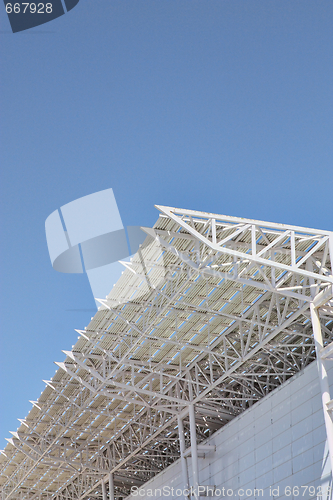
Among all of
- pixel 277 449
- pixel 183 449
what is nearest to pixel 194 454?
pixel 183 449

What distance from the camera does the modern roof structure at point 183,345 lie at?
2336cm

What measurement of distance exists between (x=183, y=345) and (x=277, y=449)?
23.9ft

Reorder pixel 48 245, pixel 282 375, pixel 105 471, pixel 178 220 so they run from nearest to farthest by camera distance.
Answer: pixel 48 245 < pixel 178 220 < pixel 282 375 < pixel 105 471

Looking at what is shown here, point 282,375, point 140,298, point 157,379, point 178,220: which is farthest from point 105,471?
point 178,220

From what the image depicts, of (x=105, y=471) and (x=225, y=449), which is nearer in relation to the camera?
(x=225, y=449)

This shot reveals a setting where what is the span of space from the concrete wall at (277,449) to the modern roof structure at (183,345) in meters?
1.43

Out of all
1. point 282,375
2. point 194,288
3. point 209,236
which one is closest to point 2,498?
point 282,375

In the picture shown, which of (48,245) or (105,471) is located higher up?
(48,245)

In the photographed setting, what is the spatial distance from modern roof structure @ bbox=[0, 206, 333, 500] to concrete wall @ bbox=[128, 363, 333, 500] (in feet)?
4.69

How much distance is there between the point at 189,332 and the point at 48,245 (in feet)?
45.2

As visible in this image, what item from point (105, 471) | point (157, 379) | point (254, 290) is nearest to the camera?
point (254, 290)

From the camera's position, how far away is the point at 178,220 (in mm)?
22438

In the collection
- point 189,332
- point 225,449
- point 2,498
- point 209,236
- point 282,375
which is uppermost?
point 209,236

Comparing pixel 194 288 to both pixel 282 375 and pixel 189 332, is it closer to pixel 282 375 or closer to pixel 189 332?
pixel 189 332
